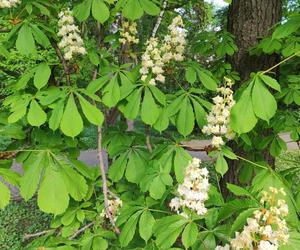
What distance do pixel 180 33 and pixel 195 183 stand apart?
34.4 inches

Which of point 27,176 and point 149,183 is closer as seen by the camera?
point 27,176

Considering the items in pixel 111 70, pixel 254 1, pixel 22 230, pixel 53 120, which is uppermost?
pixel 254 1

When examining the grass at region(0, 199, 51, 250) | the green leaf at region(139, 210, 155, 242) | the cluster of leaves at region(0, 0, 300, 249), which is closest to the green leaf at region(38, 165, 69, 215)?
the cluster of leaves at region(0, 0, 300, 249)

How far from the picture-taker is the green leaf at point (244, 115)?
49.7 inches

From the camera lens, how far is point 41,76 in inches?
64.0

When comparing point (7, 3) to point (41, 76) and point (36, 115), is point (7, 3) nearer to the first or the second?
point (41, 76)

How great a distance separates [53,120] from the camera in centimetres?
144

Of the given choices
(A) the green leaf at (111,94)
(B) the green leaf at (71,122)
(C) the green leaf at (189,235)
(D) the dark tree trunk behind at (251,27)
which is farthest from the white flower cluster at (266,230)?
(D) the dark tree trunk behind at (251,27)

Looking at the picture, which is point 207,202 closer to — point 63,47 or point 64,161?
point 64,161

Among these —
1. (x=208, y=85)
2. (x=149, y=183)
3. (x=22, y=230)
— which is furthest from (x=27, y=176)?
(x=22, y=230)

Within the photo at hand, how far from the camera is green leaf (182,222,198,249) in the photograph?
1.07 metres

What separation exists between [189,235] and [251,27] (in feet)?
5.89

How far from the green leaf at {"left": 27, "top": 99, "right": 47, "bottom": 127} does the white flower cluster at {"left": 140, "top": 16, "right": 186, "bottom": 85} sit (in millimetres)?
477

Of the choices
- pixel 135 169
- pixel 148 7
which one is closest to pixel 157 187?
pixel 135 169
